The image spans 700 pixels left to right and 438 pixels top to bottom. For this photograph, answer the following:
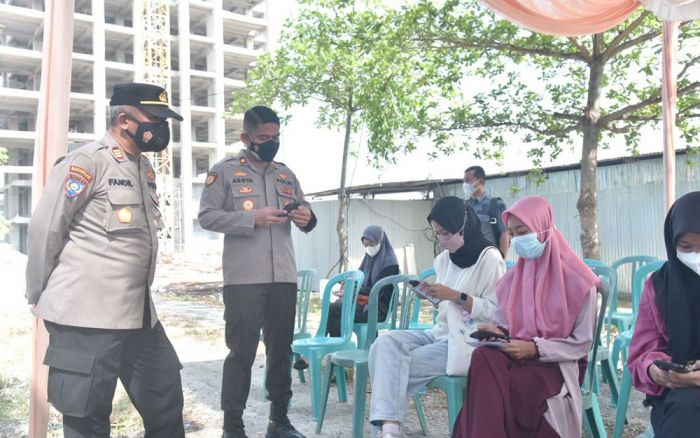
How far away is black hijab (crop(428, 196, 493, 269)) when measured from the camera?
3.23 m

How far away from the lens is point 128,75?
132 feet

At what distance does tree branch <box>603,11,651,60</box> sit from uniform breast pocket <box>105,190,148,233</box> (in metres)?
5.65

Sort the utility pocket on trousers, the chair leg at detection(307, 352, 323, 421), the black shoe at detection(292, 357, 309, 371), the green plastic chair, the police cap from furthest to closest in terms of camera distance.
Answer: the green plastic chair, the black shoe at detection(292, 357, 309, 371), the chair leg at detection(307, 352, 323, 421), the police cap, the utility pocket on trousers

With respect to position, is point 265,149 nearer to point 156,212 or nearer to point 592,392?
point 156,212

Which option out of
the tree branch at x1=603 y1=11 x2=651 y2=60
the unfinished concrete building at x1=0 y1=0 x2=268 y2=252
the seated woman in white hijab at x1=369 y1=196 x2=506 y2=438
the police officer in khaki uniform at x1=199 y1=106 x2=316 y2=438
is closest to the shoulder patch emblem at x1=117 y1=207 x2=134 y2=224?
the police officer in khaki uniform at x1=199 y1=106 x2=316 y2=438

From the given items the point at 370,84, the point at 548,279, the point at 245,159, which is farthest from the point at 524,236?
the point at 370,84

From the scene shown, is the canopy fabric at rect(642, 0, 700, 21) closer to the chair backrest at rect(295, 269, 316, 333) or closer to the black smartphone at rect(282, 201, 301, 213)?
the black smartphone at rect(282, 201, 301, 213)

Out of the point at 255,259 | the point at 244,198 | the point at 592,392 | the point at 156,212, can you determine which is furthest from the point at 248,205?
the point at 592,392

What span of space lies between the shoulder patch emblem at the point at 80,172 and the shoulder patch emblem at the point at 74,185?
0.01 metres

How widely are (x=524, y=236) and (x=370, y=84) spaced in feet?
17.1

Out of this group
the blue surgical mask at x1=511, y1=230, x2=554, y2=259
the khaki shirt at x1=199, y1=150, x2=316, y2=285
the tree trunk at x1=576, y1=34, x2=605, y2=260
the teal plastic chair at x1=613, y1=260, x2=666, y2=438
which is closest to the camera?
the blue surgical mask at x1=511, y1=230, x2=554, y2=259

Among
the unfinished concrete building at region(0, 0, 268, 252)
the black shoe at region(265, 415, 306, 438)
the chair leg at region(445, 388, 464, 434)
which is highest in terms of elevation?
the unfinished concrete building at region(0, 0, 268, 252)

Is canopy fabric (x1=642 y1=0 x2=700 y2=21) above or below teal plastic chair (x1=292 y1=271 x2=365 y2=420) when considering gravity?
above

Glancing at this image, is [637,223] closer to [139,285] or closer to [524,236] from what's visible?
[524,236]
